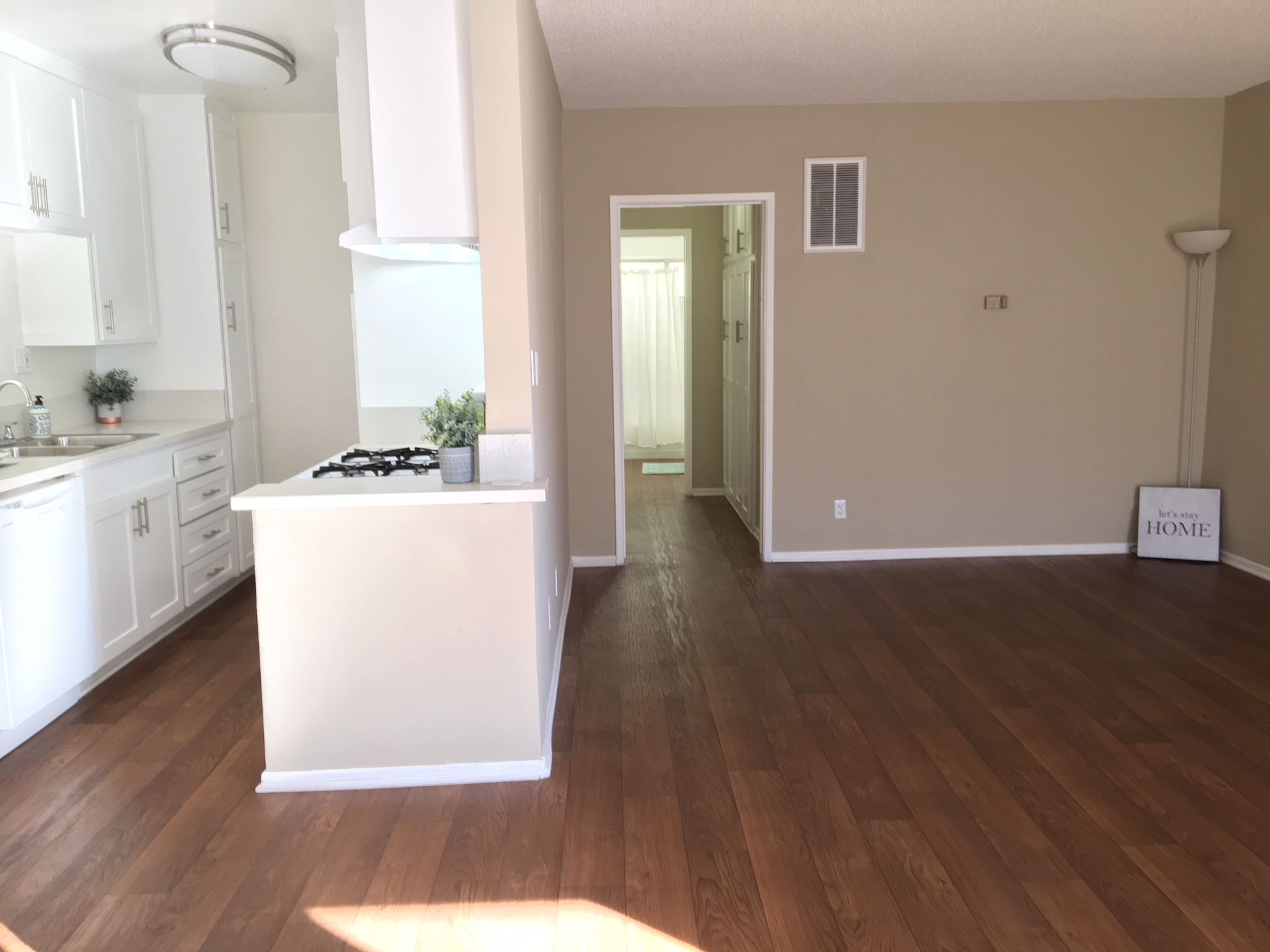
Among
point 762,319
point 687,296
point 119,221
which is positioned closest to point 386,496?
point 119,221

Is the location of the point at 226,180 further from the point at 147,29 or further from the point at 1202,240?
the point at 1202,240

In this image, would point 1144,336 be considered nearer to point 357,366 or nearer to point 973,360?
point 973,360

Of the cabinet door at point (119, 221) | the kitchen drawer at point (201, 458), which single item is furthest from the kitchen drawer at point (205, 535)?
the cabinet door at point (119, 221)

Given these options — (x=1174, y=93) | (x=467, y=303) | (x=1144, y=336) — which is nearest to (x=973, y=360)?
(x=1144, y=336)

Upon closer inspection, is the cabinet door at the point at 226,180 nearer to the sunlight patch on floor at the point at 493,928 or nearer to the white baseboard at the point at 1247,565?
the sunlight patch on floor at the point at 493,928

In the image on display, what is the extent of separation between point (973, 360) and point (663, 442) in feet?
15.6

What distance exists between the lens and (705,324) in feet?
24.0

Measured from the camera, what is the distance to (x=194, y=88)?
4.55 m

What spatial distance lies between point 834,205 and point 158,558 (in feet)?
12.3

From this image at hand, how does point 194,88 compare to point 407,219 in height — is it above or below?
above

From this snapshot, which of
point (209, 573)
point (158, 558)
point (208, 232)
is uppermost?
point (208, 232)

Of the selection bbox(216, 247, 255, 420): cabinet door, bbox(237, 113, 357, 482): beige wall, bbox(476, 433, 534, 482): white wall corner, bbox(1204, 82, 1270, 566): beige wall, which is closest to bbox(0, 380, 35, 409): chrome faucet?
bbox(216, 247, 255, 420): cabinet door

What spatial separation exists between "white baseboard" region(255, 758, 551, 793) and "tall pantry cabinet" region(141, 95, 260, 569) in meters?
1.99

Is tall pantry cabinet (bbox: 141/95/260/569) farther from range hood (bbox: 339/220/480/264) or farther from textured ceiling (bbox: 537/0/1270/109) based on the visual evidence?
textured ceiling (bbox: 537/0/1270/109)
